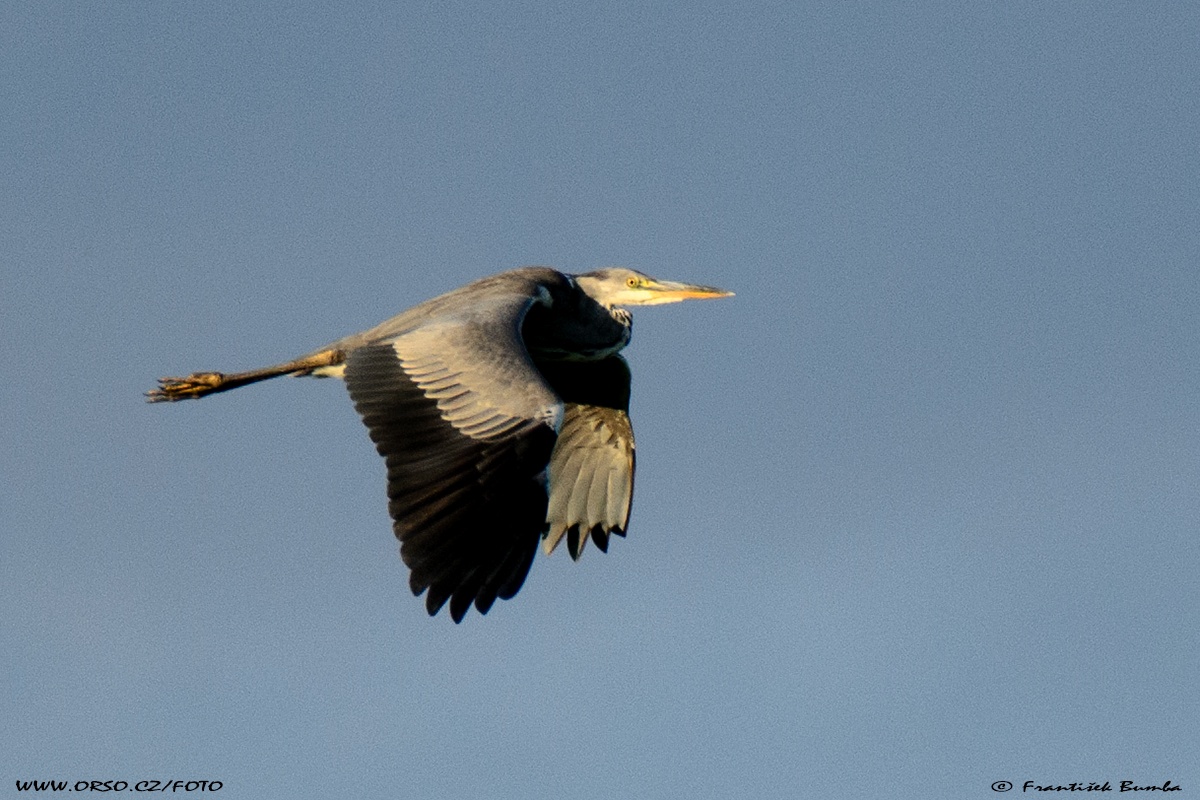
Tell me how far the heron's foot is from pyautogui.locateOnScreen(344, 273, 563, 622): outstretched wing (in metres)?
1.46

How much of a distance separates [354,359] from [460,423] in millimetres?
1109

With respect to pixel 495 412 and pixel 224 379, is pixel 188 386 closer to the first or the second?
pixel 224 379

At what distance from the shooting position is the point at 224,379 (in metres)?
11.5

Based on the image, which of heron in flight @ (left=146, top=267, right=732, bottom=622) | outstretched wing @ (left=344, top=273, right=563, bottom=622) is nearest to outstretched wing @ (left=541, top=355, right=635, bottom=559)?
heron in flight @ (left=146, top=267, right=732, bottom=622)

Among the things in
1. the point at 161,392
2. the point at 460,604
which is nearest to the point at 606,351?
the point at 161,392

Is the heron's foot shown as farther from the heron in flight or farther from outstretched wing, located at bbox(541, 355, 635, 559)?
outstretched wing, located at bbox(541, 355, 635, 559)

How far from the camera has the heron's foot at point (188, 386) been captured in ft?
37.9

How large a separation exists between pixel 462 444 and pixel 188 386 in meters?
3.07

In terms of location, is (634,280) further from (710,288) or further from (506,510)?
(506,510)

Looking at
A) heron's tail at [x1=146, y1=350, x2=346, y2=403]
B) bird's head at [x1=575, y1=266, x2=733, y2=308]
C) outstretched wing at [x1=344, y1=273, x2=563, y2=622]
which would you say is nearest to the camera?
outstretched wing at [x1=344, y1=273, x2=563, y2=622]

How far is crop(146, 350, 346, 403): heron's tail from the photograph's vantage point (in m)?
11.2

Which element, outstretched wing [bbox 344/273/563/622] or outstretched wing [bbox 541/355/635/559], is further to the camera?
outstretched wing [bbox 541/355/635/559]

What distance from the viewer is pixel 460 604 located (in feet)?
28.4

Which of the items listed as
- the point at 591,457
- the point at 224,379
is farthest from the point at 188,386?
the point at 591,457
